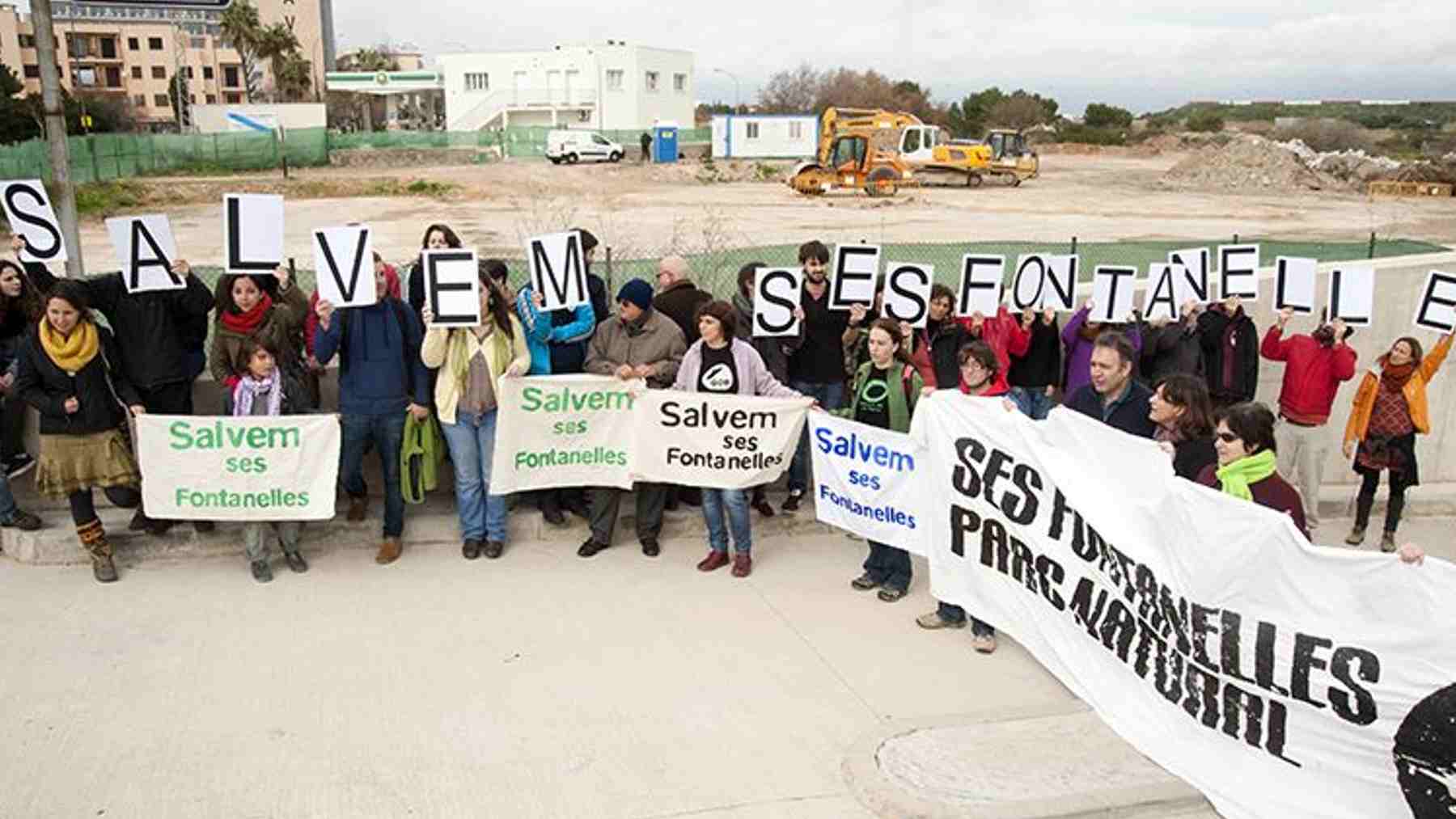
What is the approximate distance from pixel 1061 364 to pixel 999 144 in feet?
132

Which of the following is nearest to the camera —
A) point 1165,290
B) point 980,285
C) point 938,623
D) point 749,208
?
point 938,623

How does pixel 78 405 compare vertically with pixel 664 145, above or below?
below

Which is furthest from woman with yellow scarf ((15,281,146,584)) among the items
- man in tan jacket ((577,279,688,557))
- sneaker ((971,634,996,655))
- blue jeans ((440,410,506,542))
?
sneaker ((971,634,996,655))

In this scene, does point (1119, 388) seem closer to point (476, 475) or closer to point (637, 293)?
point (637, 293)

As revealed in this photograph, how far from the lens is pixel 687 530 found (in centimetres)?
796

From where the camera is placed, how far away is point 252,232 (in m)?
6.63

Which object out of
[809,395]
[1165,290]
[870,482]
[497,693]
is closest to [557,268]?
[809,395]

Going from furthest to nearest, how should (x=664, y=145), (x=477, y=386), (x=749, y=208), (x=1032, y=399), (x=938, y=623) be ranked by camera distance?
(x=664, y=145)
(x=749, y=208)
(x=1032, y=399)
(x=477, y=386)
(x=938, y=623)

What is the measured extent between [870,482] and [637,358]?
1.71 m

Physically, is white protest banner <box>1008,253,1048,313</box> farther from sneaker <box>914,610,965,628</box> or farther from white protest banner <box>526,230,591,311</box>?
white protest banner <box>526,230,591,311</box>

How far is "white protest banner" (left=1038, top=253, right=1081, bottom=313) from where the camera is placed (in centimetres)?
812

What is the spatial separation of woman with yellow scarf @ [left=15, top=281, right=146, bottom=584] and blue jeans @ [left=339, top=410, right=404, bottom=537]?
117 cm

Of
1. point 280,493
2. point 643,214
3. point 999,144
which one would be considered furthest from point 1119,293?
point 999,144

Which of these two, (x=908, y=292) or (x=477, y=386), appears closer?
(x=477, y=386)
